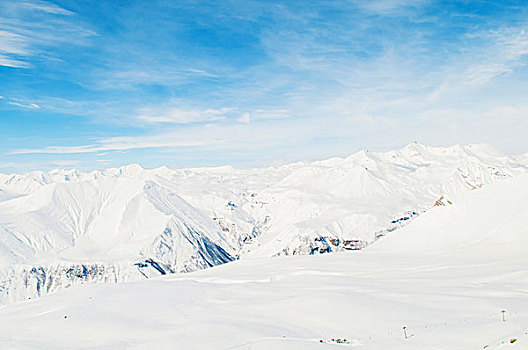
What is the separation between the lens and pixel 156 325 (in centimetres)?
2950

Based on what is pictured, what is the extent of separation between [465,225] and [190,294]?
62018mm

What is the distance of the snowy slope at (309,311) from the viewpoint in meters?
22.8

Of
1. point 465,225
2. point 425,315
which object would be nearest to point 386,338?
point 425,315

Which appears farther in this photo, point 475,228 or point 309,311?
point 475,228

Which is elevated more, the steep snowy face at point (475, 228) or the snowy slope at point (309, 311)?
the steep snowy face at point (475, 228)

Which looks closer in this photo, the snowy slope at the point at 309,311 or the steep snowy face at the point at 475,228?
the snowy slope at the point at 309,311

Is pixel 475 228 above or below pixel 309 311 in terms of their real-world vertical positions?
above

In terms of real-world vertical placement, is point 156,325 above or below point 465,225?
below

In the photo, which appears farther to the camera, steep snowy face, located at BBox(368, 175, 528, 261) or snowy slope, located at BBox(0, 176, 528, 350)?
steep snowy face, located at BBox(368, 175, 528, 261)

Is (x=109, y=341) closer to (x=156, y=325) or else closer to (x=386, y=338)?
(x=156, y=325)

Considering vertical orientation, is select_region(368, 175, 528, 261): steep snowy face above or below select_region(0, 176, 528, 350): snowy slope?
above

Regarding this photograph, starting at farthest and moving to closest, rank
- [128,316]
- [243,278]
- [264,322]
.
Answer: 1. [243,278]
2. [128,316]
3. [264,322]

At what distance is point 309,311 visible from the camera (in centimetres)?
3016

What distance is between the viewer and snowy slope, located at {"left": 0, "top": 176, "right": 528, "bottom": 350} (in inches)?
898
